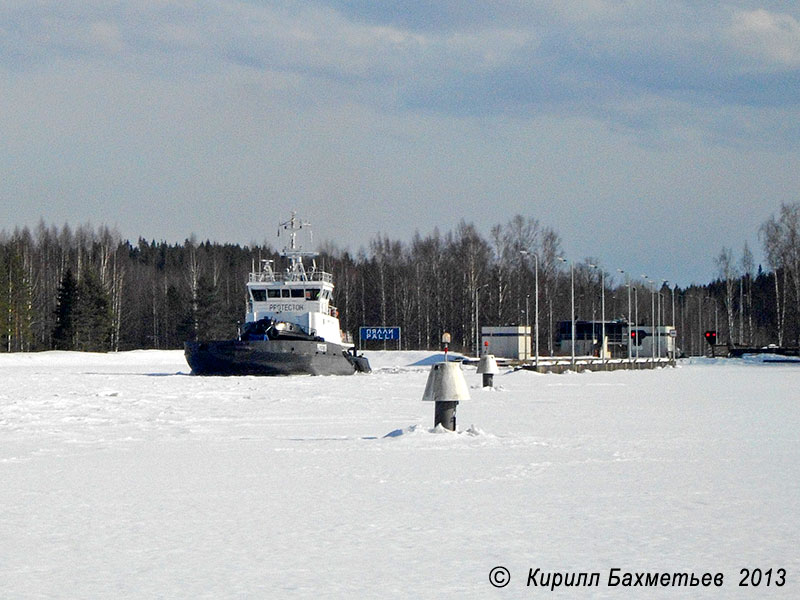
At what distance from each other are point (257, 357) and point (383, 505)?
36.3m

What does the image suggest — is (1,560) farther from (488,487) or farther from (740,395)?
(740,395)

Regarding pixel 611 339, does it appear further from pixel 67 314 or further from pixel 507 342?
pixel 67 314

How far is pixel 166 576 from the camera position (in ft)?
18.7

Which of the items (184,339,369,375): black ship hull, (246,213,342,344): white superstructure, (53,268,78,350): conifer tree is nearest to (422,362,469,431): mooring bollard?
(184,339,369,375): black ship hull

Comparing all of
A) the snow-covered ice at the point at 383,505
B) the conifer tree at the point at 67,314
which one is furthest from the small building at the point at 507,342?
the snow-covered ice at the point at 383,505

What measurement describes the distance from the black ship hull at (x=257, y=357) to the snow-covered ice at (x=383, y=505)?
27.0m

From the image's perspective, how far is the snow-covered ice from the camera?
5.74 metres

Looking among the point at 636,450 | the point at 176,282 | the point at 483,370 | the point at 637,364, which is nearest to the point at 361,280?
the point at 176,282

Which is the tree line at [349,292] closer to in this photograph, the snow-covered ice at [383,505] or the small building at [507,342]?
the small building at [507,342]

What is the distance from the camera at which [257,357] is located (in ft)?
144

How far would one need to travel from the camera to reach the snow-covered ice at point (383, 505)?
5.74 meters

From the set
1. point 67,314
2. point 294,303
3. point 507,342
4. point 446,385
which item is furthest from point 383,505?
point 67,314

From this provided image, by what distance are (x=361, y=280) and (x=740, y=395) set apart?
78971mm

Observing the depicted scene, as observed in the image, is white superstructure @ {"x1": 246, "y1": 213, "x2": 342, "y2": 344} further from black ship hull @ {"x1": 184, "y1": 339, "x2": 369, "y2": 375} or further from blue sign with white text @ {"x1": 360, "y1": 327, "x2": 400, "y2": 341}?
blue sign with white text @ {"x1": 360, "y1": 327, "x2": 400, "y2": 341}
